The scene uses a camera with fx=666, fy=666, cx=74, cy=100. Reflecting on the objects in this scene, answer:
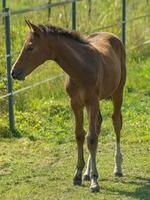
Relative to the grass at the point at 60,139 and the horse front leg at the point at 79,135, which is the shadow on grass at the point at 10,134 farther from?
the horse front leg at the point at 79,135

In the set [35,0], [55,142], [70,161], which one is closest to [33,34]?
[70,161]

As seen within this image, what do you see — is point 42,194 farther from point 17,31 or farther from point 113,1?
A: point 113,1

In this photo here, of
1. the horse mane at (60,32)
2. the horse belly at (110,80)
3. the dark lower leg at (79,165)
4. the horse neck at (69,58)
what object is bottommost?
the dark lower leg at (79,165)

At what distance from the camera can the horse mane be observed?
22.8 feet

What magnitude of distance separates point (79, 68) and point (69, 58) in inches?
6.0

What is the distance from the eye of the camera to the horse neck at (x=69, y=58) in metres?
7.10

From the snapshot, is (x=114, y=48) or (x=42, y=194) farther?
(x=114, y=48)

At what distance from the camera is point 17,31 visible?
12633mm

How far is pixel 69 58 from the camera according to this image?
281 inches

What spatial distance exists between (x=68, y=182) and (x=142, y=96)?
187 inches

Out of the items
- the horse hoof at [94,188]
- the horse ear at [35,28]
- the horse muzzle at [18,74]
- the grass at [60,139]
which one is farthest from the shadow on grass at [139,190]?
the horse ear at [35,28]

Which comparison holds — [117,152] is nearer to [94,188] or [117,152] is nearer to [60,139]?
[94,188]

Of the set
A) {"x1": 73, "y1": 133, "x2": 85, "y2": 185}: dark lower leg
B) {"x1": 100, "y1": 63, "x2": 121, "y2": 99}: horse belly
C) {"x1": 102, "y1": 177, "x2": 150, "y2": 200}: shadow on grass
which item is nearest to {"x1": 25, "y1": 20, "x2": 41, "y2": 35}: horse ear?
{"x1": 100, "y1": 63, "x2": 121, "y2": 99}: horse belly

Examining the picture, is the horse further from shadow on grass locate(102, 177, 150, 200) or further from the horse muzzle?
shadow on grass locate(102, 177, 150, 200)
